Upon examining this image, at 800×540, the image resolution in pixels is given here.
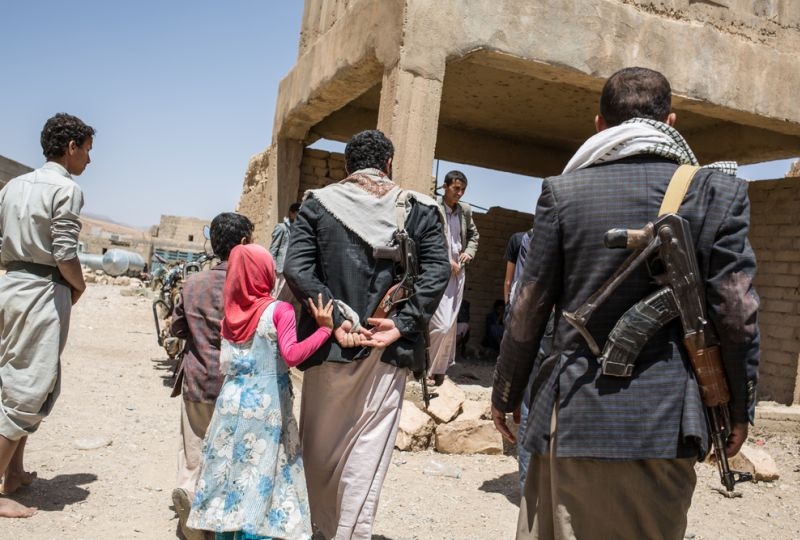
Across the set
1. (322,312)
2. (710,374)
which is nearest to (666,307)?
(710,374)

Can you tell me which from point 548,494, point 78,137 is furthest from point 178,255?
point 548,494

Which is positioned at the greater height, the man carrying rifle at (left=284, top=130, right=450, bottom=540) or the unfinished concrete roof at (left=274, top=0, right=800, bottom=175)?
the unfinished concrete roof at (left=274, top=0, right=800, bottom=175)

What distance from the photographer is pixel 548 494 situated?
187 cm

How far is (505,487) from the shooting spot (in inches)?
175

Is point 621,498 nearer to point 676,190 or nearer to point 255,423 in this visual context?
point 676,190

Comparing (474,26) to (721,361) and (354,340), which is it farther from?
(721,361)

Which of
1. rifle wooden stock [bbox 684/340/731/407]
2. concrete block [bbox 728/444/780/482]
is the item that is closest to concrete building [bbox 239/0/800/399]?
concrete block [bbox 728/444/780/482]

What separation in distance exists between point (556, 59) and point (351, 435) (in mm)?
4240

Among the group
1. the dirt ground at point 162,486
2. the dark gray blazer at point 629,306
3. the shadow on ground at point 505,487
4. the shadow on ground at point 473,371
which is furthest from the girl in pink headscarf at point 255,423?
the shadow on ground at point 473,371

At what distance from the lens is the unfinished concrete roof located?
18.1 ft

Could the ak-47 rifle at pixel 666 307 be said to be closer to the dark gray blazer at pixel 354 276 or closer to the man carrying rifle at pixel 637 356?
the man carrying rifle at pixel 637 356

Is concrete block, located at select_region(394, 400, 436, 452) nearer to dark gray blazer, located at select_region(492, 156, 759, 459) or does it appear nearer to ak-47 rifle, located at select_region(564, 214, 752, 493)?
dark gray blazer, located at select_region(492, 156, 759, 459)

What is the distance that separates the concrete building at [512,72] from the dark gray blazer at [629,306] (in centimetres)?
A: 358

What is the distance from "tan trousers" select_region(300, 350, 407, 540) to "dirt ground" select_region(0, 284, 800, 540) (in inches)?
32.6
